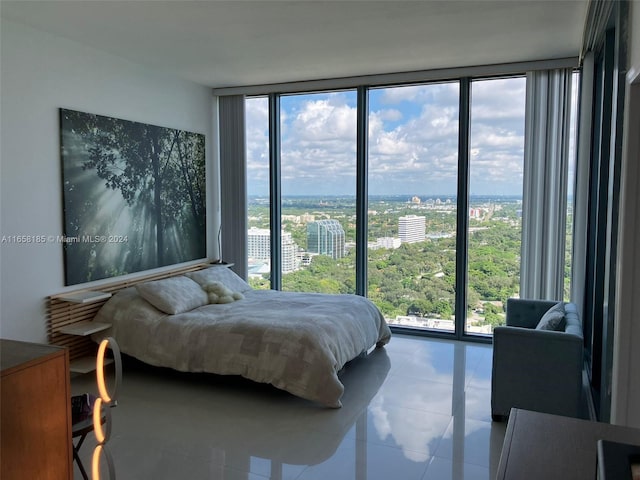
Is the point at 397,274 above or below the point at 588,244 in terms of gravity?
below

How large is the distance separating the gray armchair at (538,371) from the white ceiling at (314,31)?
216 centimetres

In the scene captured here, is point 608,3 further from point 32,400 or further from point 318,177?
point 318,177

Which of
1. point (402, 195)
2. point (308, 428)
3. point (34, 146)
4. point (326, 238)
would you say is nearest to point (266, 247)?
point (326, 238)

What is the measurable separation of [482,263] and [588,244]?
1.30 metres

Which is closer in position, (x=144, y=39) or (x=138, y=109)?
(x=144, y=39)

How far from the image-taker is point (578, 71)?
4.77 metres

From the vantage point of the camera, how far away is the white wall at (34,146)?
3695 mm

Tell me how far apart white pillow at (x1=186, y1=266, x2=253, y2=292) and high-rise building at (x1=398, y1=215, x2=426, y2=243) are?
5.81 feet

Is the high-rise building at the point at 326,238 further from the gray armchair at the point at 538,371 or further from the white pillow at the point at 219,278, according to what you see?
the gray armchair at the point at 538,371

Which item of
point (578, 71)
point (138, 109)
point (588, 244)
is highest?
point (578, 71)

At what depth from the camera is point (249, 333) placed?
153 inches

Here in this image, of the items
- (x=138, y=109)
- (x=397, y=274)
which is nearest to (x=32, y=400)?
(x=138, y=109)

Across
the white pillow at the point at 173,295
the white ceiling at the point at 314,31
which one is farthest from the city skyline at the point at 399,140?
the white pillow at the point at 173,295

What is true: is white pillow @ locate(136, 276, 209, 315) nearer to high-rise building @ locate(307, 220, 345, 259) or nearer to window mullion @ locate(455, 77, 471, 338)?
high-rise building @ locate(307, 220, 345, 259)
